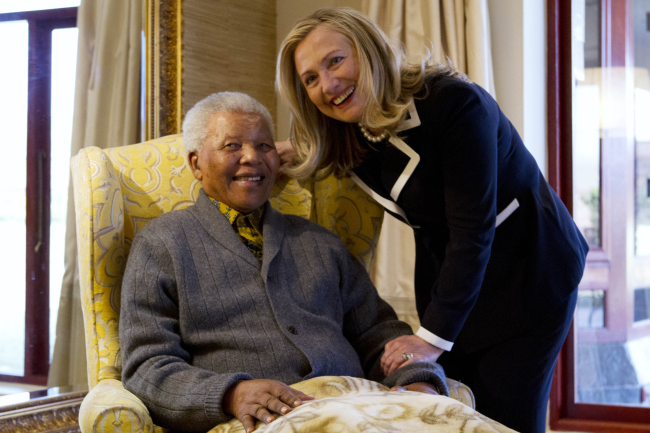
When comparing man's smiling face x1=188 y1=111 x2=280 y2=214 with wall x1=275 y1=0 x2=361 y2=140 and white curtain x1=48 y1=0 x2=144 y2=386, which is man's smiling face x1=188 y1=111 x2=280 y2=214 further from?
wall x1=275 y1=0 x2=361 y2=140

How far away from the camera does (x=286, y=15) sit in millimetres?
3094

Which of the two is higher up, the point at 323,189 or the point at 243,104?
the point at 243,104

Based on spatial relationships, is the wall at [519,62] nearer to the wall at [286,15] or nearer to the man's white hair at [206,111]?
the wall at [286,15]

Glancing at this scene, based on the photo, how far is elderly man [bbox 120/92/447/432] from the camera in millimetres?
1174

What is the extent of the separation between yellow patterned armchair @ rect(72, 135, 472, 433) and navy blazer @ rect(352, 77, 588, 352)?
0.24m

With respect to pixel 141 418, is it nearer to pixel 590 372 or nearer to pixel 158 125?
pixel 158 125

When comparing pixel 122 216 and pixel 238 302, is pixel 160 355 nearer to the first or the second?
pixel 238 302

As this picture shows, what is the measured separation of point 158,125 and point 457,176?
1.44m

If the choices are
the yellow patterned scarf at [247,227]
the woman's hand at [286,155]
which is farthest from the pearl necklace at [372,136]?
the yellow patterned scarf at [247,227]

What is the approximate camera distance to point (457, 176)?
1311 millimetres

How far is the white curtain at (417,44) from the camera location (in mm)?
2352

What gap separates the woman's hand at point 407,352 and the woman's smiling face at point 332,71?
541mm

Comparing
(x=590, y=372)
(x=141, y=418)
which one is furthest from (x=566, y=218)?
(x=590, y=372)

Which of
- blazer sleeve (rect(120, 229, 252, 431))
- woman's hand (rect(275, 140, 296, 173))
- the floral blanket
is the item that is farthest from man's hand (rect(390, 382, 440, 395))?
woman's hand (rect(275, 140, 296, 173))
